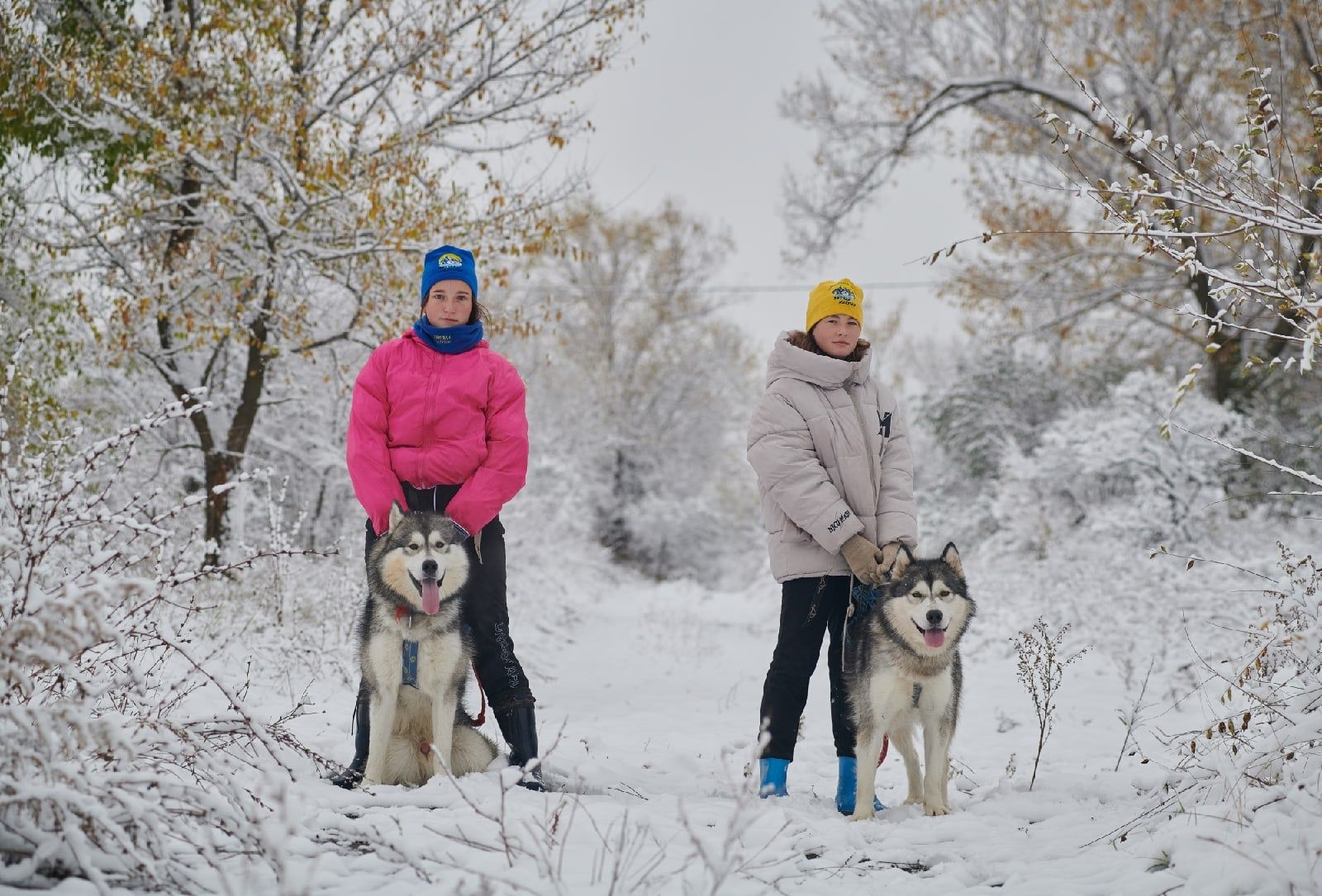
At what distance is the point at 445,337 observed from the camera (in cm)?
360

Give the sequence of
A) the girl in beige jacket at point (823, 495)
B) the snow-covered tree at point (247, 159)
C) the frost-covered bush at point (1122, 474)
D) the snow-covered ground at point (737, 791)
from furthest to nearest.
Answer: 1. the frost-covered bush at point (1122, 474)
2. the snow-covered tree at point (247, 159)
3. the girl in beige jacket at point (823, 495)
4. the snow-covered ground at point (737, 791)

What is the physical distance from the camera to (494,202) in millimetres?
7859

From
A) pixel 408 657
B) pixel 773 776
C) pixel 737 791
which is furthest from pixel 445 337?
pixel 773 776

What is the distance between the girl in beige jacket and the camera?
3523 millimetres

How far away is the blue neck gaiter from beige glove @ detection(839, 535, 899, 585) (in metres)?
1.78

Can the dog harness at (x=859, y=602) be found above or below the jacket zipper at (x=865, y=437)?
below

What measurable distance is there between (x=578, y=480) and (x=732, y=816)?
15.0 metres

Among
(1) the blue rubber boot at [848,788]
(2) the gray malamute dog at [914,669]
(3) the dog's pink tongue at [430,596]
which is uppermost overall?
(3) the dog's pink tongue at [430,596]

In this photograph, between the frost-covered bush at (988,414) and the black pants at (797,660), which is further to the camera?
the frost-covered bush at (988,414)

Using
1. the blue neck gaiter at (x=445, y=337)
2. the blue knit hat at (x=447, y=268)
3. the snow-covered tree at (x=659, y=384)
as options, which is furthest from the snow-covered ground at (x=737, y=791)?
the snow-covered tree at (x=659, y=384)

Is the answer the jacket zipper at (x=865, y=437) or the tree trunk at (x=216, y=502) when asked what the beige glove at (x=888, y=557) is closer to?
the jacket zipper at (x=865, y=437)

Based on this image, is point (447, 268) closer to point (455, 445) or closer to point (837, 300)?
point (455, 445)

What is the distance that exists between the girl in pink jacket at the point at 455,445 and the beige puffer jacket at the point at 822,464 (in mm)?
1075

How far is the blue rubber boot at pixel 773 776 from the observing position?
349 cm
